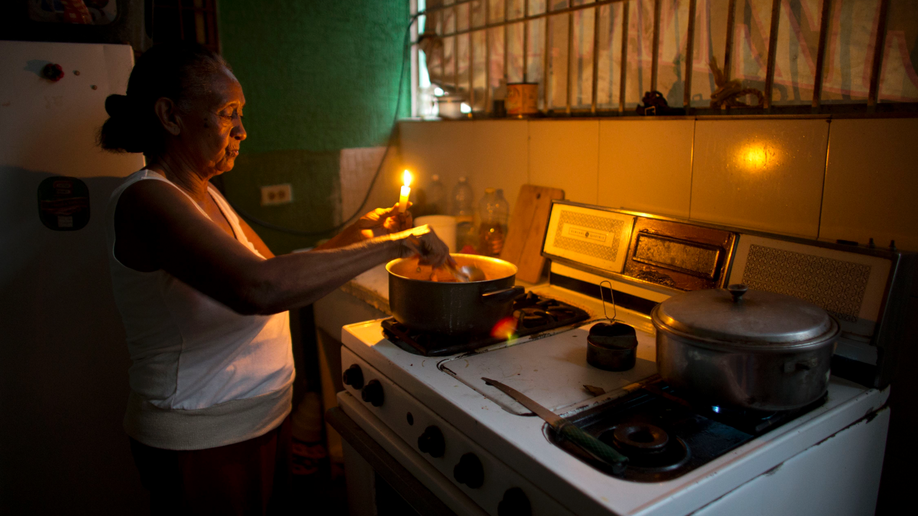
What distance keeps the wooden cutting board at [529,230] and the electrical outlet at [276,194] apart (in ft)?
3.40

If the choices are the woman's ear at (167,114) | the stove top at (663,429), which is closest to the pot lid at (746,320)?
the stove top at (663,429)

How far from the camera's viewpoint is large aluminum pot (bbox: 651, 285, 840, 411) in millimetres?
891

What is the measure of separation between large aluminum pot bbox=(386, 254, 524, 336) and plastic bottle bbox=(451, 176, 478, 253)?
0.94m

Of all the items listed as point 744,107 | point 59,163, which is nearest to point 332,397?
point 59,163

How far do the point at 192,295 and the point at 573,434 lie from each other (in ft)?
2.53

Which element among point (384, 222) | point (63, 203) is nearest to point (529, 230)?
point (384, 222)

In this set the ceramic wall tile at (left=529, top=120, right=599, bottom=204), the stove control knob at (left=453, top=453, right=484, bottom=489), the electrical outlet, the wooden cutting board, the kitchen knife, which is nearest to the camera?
the kitchen knife

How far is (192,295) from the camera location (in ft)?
3.70

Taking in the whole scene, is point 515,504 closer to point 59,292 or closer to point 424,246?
point 424,246

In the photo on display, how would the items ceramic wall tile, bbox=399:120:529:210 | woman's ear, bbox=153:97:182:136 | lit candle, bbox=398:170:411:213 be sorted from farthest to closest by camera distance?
ceramic wall tile, bbox=399:120:529:210 < lit candle, bbox=398:170:411:213 < woman's ear, bbox=153:97:182:136

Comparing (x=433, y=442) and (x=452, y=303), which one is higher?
(x=452, y=303)

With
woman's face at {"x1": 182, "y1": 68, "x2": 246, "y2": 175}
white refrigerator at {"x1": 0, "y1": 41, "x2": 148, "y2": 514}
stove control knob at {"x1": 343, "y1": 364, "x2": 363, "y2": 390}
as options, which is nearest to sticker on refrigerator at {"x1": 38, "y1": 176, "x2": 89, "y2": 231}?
white refrigerator at {"x1": 0, "y1": 41, "x2": 148, "y2": 514}

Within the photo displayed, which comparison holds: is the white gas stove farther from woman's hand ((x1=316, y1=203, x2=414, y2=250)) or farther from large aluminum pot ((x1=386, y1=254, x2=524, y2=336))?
woman's hand ((x1=316, y1=203, x2=414, y2=250))

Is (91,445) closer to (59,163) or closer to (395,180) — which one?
(59,163)
